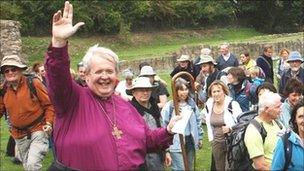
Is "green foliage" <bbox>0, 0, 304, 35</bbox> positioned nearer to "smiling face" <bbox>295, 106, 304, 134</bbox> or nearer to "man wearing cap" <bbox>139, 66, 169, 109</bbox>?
"man wearing cap" <bbox>139, 66, 169, 109</bbox>

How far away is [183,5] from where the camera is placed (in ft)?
139

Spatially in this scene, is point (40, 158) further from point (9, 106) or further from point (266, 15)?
point (266, 15)

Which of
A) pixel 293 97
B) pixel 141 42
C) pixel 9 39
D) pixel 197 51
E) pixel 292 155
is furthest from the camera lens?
pixel 141 42

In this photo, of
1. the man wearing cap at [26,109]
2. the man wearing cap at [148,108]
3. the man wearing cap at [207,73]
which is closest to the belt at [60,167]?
the man wearing cap at [148,108]

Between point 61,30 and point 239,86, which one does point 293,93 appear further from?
point 61,30

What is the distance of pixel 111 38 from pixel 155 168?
30.6 m

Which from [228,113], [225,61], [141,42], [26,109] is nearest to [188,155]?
[228,113]

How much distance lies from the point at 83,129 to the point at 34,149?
140 inches

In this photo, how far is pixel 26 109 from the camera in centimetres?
721

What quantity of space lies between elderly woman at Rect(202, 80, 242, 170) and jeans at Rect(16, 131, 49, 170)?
7.41 ft

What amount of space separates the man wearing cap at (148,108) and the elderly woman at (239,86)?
233 cm

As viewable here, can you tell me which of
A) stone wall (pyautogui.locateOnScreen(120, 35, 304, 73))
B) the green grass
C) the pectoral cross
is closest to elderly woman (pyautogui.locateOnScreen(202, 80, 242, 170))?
the pectoral cross

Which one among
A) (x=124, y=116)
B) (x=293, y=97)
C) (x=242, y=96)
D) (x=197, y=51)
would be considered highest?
(x=197, y=51)

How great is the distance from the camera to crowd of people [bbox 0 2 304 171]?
12.2 ft
